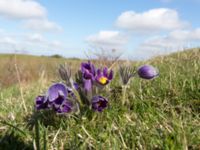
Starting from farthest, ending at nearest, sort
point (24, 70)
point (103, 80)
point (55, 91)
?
point (24, 70) → point (103, 80) → point (55, 91)

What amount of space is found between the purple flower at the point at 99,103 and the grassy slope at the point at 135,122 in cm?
5

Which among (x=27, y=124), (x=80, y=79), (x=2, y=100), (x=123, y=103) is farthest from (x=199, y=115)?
(x=2, y=100)

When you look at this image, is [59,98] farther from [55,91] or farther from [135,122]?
[135,122]

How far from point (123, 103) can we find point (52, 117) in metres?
0.46

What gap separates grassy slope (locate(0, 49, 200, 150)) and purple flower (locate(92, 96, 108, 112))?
51 mm

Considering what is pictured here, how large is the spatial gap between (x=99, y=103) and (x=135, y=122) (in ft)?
0.80

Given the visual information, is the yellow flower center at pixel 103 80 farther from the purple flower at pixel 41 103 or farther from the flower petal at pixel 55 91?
the purple flower at pixel 41 103

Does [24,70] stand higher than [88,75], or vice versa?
[88,75]

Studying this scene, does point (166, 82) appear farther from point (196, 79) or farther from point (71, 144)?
point (71, 144)

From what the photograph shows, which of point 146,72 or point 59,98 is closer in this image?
point 59,98

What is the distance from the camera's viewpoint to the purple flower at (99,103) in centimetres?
229

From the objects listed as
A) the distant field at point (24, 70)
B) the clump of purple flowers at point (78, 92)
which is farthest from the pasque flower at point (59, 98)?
the distant field at point (24, 70)

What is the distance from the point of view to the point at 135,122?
2.32 meters

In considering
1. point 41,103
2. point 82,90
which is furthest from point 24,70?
point 82,90
